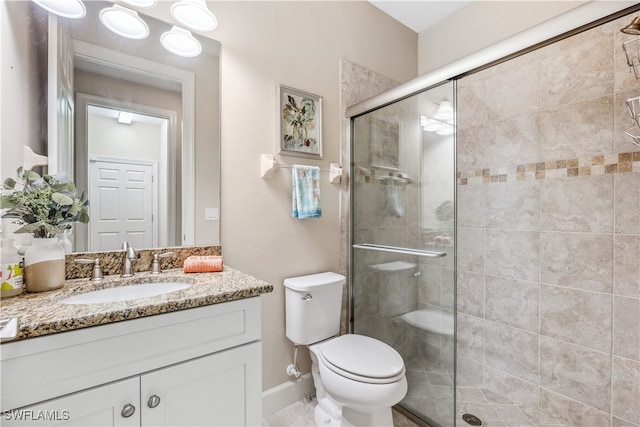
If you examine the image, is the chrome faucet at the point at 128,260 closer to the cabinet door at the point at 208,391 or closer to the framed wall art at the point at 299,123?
the cabinet door at the point at 208,391

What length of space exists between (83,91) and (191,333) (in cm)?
112

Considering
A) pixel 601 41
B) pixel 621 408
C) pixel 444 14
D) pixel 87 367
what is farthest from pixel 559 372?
pixel 444 14

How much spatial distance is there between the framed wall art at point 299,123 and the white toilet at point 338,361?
2.63 ft

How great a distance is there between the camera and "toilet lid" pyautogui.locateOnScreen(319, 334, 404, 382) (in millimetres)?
1351

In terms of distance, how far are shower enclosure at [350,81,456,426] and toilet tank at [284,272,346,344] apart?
33cm

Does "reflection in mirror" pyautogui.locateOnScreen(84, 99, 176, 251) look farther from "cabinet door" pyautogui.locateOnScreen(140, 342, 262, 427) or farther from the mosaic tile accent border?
the mosaic tile accent border

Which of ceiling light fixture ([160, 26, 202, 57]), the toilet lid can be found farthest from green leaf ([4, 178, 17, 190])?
the toilet lid

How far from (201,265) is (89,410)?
62 centimetres

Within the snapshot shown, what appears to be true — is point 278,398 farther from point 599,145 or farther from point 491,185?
point 599,145

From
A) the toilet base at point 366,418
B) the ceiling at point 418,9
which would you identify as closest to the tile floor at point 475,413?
A: the toilet base at point 366,418

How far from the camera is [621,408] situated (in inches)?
57.5

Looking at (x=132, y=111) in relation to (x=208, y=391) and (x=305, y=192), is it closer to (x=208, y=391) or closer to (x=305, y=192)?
(x=305, y=192)

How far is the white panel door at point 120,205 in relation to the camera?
1270 millimetres

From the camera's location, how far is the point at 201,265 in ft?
4.37
